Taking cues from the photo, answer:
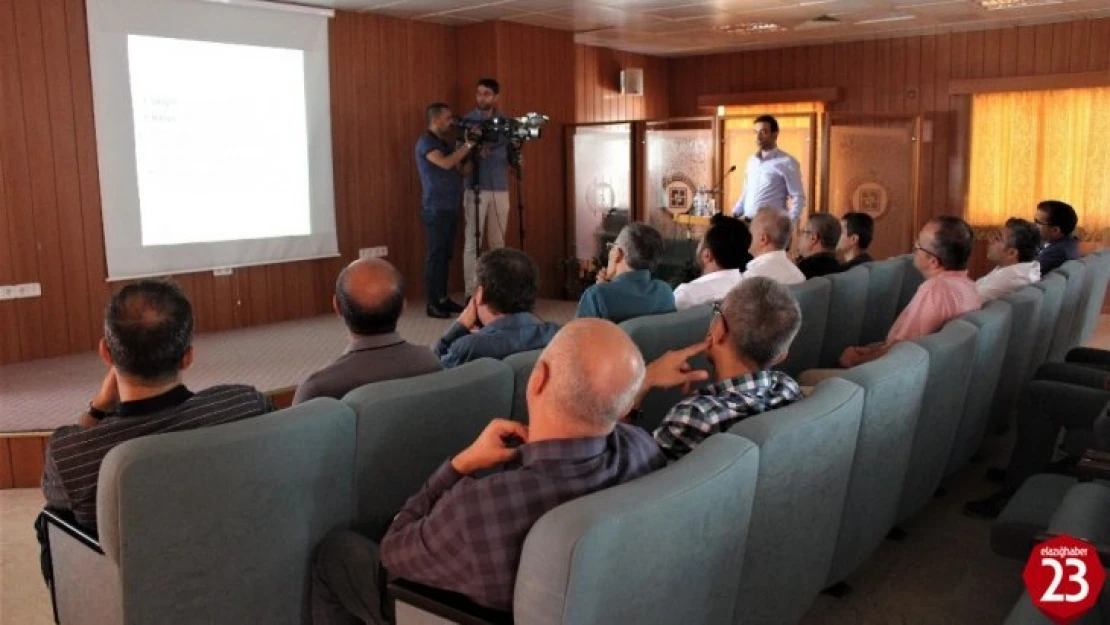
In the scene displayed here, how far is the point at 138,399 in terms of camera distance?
80.7 inches

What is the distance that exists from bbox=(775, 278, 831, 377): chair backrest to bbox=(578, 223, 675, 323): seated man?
53cm

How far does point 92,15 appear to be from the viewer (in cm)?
567

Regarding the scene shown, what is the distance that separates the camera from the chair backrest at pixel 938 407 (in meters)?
2.70

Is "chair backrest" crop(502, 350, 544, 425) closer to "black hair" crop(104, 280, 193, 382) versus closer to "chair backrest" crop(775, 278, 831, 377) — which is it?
"black hair" crop(104, 280, 193, 382)

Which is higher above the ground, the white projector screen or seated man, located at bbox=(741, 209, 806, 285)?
the white projector screen

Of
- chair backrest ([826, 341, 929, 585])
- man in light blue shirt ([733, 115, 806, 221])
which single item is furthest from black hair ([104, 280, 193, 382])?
man in light blue shirt ([733, 115, 806, 221])

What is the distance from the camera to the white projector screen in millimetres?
5871

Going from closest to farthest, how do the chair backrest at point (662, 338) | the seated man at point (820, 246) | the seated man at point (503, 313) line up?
the seated man at point (503, 313) → the chair backrest at point (662, 338) → the seated man at point (820, 246)

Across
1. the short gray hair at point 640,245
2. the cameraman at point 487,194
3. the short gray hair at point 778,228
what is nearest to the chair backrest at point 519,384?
the short gray hair at point 640,245

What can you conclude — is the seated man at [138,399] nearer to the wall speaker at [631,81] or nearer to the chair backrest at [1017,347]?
the chair backrest at [1017,347]

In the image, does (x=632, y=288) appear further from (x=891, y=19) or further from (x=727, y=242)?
(x=891, y=19)

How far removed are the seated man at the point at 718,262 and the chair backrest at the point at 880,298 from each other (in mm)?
887

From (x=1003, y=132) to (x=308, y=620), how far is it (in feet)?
28.9

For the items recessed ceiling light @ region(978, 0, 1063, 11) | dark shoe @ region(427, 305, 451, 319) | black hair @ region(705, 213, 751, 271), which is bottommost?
dark shoe @ region(427, 305, 451, 319)
